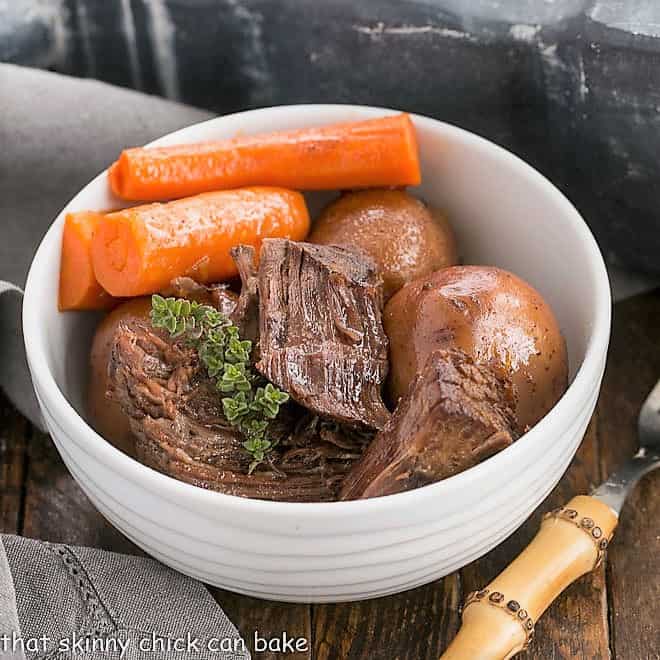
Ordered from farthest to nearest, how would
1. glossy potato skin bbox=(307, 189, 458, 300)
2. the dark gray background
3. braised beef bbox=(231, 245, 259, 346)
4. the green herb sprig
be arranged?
1. the dark gray background
2. glossy potato skin bbox=(307, 189, 458, 300)
3. braised beef bbox=(231, 245, 259, 346)
4. the green herb sprig

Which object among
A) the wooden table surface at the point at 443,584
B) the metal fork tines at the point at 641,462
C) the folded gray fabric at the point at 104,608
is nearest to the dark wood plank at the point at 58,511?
the wooden table surface at the point at 443,584

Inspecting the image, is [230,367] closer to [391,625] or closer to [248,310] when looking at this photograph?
[248,310]

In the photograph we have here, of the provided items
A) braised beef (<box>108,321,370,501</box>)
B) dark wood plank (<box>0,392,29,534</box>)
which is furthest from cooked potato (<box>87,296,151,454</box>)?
dark wood plank (<box>0,392,29,534</box>)

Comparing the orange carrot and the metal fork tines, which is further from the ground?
the orange carrot

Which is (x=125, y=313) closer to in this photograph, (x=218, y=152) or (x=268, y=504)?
(x=218, y=152)

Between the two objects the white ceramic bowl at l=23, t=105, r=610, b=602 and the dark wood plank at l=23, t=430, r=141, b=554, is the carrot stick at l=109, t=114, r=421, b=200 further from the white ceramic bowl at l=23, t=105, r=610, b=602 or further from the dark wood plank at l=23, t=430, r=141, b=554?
the dark wood plank at l=23, t=430, r=141, b=554

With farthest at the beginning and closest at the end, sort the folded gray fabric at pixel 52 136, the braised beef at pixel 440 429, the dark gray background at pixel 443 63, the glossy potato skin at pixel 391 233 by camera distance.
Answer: the folded gray fabric at pixel 52 136, the dark gray background at pixel 443 63, the glossy potato skin at pixel 391 233, the braised beef at pixel 440 429

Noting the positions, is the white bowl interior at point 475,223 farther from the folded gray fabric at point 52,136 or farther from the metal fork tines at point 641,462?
the folded gray fabric at point 52,136
